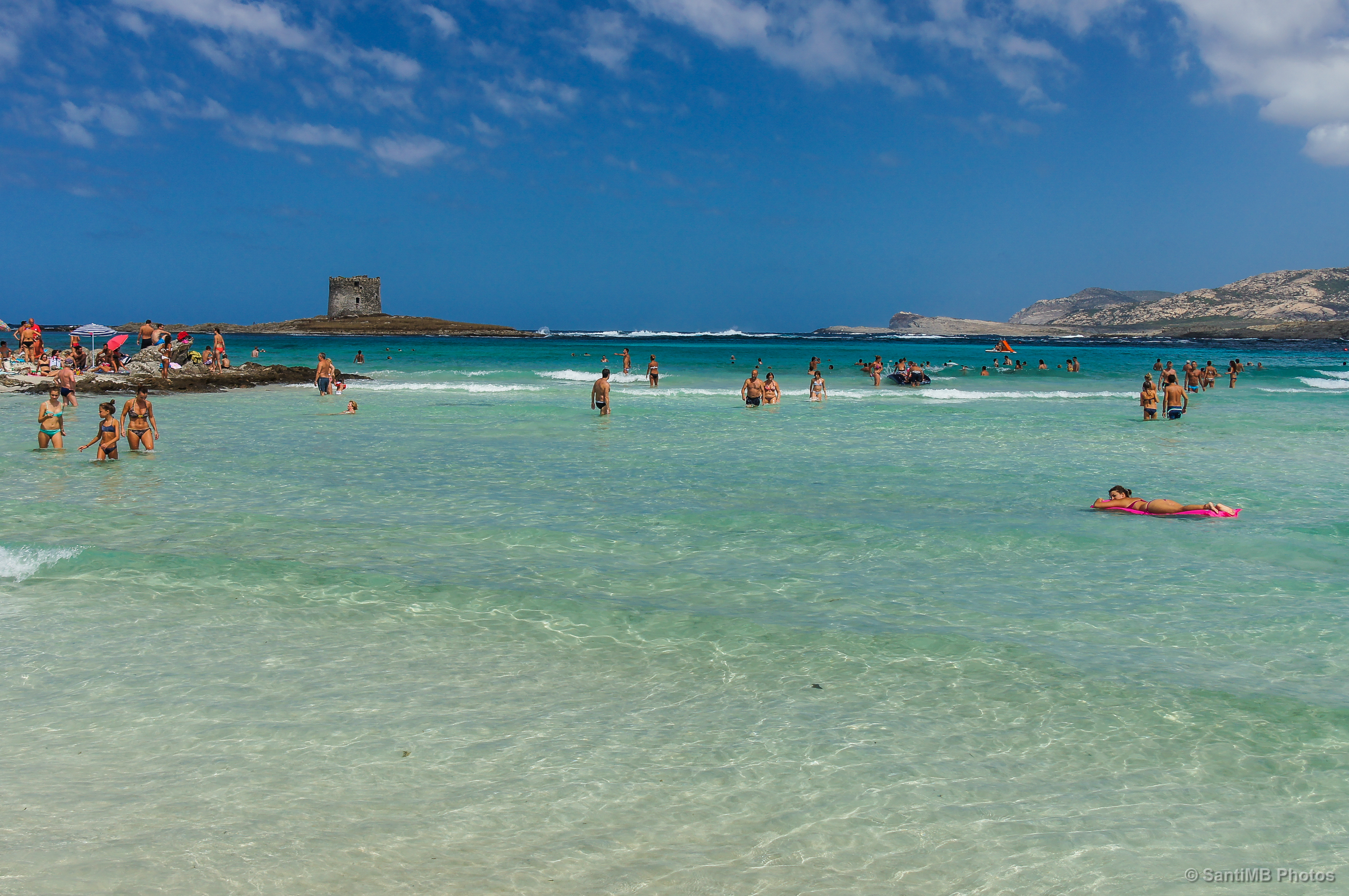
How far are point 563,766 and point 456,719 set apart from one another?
1014 mm

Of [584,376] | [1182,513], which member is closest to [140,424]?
[1182,513]

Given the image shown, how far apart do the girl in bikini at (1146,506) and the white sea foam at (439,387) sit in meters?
30.4

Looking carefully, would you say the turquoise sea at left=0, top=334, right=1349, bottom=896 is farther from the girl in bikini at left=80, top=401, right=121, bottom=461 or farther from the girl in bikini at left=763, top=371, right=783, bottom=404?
the girl in bikini at left=763, top=371, right=783, bottom=404

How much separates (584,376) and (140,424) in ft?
118

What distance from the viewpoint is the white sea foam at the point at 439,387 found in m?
40.2

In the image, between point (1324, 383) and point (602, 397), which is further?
point (1324, 383)

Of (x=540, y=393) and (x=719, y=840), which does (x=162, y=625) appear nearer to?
(x=719, y=840)

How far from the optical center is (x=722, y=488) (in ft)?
48.9

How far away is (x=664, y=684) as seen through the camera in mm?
6645

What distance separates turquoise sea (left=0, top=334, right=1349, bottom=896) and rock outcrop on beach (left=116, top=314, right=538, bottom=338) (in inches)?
5721

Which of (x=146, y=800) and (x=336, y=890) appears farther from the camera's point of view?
(x=146, y=800)

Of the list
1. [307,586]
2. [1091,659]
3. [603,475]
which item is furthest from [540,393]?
[1091,659]

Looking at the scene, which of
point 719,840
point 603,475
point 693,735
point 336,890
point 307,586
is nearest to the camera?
point 336,890

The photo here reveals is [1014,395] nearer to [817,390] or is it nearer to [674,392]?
[817,390]
